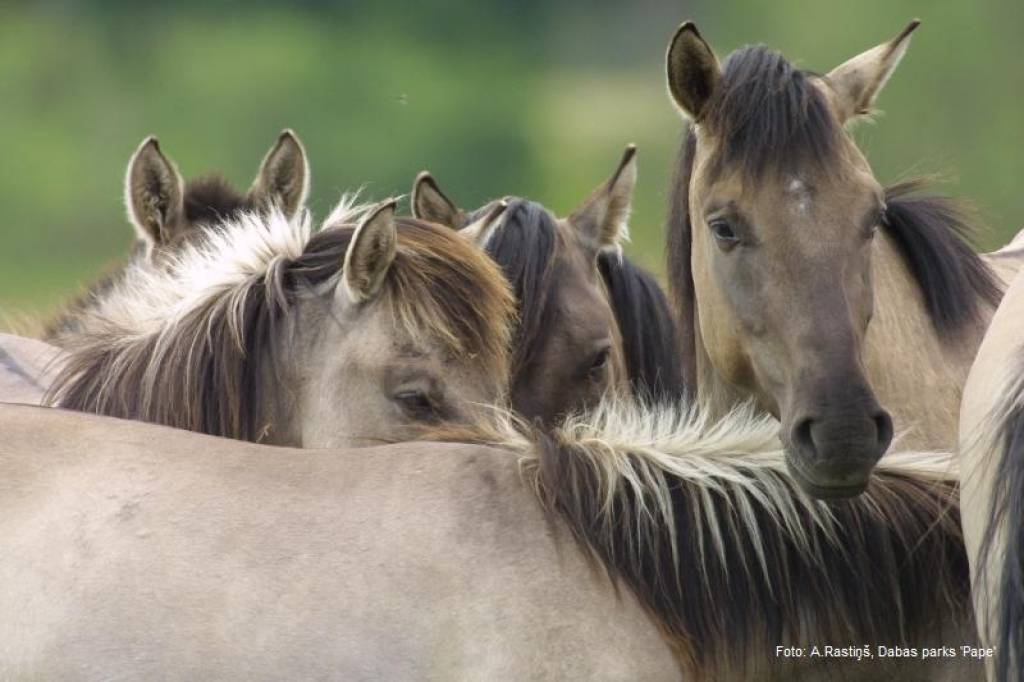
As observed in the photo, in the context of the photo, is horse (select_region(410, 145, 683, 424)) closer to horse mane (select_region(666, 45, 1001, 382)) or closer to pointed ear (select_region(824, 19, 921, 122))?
horse mane (select_region(666, 45, 1001, 382))

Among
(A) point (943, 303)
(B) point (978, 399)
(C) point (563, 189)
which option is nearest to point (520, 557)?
(B) point (978, 399)

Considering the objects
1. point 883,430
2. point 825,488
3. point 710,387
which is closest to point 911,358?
point 710,387

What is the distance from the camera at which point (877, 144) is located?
11398mm

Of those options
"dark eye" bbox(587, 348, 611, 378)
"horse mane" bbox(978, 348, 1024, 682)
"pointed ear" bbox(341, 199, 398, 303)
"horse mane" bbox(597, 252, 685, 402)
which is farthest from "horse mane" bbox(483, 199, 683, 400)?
"horse mane" bbox(978, 348, 1024, 682)

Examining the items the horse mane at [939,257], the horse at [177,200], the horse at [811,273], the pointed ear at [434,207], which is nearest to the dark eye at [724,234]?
the horse at [811,273]

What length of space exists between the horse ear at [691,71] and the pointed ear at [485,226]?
0.67 meters

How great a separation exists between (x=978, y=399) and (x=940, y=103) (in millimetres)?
11305

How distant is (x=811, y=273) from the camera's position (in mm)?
2670

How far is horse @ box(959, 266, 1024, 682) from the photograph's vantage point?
194cm

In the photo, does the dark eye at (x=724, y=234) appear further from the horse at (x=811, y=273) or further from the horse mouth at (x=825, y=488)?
the horse mouth at (x=825, y=488)

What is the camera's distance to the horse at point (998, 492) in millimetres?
1943

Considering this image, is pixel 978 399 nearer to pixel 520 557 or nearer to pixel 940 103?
pixel 520 557

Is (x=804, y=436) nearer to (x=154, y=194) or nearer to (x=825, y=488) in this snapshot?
(x=825, y=488)

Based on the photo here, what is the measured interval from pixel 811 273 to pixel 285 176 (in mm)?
2080
